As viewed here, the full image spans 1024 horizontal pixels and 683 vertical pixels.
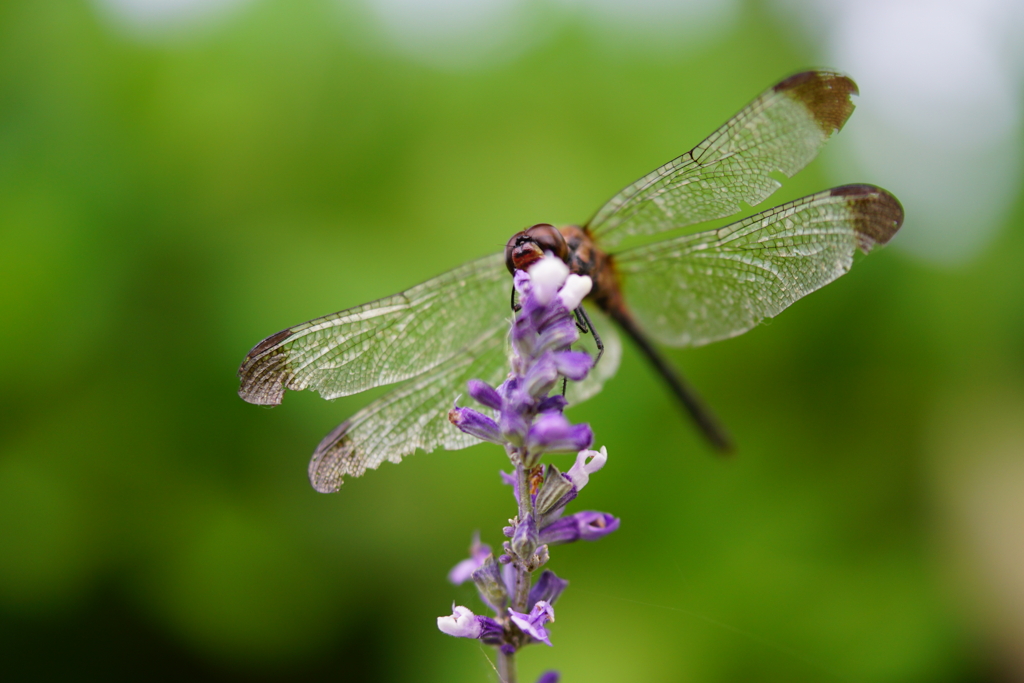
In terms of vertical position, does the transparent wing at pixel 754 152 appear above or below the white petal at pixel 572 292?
above

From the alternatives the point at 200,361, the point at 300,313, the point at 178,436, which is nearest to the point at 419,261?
the point at 300,313

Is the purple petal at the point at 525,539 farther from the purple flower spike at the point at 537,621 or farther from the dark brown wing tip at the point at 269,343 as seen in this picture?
the dark brown wing tip at the point at 269,343

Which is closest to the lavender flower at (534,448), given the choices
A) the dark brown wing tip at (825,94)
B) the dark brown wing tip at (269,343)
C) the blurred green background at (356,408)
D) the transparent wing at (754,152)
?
the dark brown wing tip at (269,343)

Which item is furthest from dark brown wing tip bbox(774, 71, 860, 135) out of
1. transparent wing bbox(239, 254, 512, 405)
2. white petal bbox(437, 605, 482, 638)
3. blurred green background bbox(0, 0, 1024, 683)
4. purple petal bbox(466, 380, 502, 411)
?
blurred green background bbox(0, 0, 1024, 683)

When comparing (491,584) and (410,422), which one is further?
(410,422)

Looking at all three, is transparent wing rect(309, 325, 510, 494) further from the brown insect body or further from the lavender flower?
the brown insect body

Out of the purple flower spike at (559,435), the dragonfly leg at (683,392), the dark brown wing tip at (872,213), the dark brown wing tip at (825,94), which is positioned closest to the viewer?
the purple flower spike at (559,435)

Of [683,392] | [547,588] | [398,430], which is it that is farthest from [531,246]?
[683,392]

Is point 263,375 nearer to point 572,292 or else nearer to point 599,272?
point 572,292
